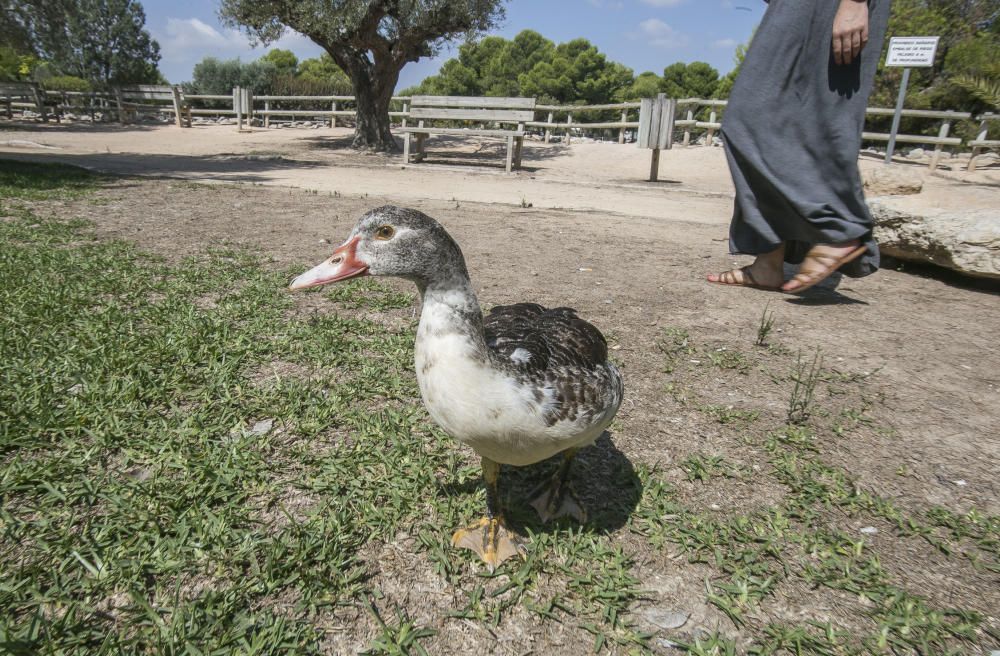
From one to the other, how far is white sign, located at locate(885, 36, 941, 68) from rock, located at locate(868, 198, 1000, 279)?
10500 mm

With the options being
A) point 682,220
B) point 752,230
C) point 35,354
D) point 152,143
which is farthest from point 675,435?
point 152,143

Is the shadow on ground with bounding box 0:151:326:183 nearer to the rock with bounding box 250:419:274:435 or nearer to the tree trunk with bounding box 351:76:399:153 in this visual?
the tree trunk with bounding box 351:76:399:153

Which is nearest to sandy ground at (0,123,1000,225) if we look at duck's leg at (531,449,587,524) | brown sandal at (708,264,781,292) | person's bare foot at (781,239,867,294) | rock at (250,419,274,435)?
person's bare foot at (781,239,867,294)

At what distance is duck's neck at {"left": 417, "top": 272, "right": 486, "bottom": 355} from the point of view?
1.62 metres

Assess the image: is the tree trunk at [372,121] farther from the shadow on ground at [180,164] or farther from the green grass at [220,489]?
the green grass at [220,489]

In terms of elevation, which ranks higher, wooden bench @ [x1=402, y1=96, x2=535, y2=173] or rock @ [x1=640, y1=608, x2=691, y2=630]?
wooden bench @ [x1=402, y1=96, x2=535, y2=173]

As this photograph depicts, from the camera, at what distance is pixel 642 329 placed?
3996 millimetres

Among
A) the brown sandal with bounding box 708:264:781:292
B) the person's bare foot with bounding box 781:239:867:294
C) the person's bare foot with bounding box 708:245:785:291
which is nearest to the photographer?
the person's bare foot with bounding box 781:239:867:294

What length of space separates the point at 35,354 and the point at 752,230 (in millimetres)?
4960

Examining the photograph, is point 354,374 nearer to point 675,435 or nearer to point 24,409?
point 24,409

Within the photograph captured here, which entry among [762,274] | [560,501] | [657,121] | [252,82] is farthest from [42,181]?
[252,82]

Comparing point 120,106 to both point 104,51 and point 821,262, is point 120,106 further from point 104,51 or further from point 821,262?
point 821,262

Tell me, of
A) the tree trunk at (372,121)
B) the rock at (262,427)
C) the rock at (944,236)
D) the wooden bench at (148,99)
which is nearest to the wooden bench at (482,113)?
the tree trunk at (372,121)

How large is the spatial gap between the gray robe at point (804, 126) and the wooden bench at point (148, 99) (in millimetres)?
30296
